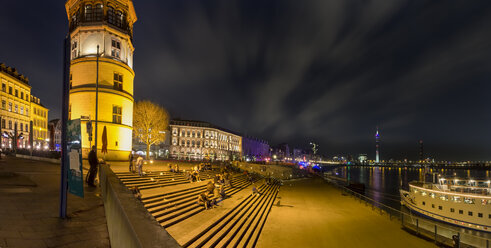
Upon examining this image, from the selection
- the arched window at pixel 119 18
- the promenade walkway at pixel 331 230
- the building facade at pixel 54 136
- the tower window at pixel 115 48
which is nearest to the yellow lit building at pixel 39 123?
the building facade at pixel 54 136

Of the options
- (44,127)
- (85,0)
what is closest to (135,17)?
(85,0)

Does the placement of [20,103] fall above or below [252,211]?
above

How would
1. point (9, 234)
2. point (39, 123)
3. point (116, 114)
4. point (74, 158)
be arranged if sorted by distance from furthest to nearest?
point (39, 123)
point (116, 114)
point (74, 158)
point (9, 234)

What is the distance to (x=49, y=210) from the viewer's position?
814 centimetres

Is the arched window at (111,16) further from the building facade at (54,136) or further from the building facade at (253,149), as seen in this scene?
the building facade at (253,149)

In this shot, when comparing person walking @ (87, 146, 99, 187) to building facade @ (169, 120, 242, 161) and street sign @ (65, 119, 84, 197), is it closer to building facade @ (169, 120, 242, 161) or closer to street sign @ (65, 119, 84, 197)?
street sign @ (65, 119, 84, 197)

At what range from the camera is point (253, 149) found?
528 ft

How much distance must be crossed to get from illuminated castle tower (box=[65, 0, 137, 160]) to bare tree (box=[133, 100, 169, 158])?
10.2m

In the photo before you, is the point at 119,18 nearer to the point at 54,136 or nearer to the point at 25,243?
the point at 25,243

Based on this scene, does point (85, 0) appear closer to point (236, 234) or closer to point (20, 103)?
point (236, 234)

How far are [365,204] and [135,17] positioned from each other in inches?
1492

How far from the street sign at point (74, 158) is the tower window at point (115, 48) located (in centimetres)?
2532

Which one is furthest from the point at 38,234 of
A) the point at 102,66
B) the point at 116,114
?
the point at 102,66

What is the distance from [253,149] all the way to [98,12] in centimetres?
13857
